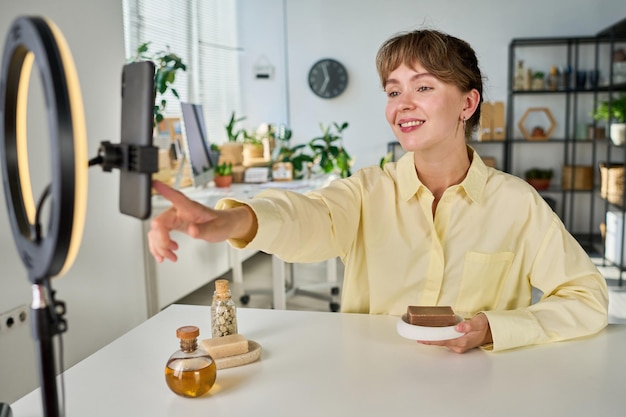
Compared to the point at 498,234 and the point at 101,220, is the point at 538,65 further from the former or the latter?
the point at 498,234

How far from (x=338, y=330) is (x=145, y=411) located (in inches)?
18.9

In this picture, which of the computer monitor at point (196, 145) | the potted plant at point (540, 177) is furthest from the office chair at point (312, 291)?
the potted plant at point (540, 177)

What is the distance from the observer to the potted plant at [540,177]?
640 cm

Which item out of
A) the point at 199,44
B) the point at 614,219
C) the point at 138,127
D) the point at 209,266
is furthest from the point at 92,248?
the point at 614,219

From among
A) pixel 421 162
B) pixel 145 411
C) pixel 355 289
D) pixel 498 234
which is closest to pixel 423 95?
pixel 421 162

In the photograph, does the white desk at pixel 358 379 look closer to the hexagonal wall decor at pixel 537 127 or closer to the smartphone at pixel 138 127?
the smartphone at pixel 138 127

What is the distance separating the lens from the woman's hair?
1.54m

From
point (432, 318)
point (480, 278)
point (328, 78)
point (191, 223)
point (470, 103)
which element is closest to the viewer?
point (191, 223)

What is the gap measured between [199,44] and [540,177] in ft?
11.7

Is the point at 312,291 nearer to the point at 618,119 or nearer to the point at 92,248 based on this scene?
the point at 92,248

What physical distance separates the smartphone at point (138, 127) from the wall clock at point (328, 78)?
6.23 metres

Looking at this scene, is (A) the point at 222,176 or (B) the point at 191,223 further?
(A) the point at 222,176

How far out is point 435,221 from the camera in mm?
1562

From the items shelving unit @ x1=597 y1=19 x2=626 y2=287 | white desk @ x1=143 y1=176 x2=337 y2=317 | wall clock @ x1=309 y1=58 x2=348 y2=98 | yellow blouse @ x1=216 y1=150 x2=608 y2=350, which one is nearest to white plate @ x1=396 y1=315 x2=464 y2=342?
yellow blouse @ x1=216 y1=150 x2=608 y2=350
